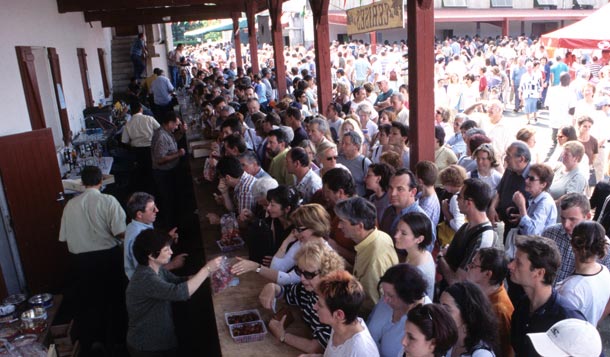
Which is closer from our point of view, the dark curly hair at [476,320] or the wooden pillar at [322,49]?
the dark curly hair at [476,320]

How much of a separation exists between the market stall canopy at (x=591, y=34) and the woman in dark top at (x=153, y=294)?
22.1 feet

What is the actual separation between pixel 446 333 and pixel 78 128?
943cm

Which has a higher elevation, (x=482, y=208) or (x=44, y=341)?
(x=482, y=208)

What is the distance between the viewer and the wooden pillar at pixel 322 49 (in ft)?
26.5

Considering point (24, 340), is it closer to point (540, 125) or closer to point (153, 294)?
point (153, 294)

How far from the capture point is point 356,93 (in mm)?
9203

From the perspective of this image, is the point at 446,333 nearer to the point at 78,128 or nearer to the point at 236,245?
the point at 236,245

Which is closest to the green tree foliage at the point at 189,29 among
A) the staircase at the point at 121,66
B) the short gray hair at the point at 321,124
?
the staircase at the point at 121,66

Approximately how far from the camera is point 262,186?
15.3ft

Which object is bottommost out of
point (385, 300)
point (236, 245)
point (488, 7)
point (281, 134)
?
point (236, 245)

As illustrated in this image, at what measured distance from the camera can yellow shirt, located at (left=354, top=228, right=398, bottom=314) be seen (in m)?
3.21

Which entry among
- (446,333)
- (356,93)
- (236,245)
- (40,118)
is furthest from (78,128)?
(446,333)

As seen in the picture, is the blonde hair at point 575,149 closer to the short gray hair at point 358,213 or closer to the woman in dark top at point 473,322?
the short gray hair at point 358,213

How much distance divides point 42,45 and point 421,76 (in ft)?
20.6
